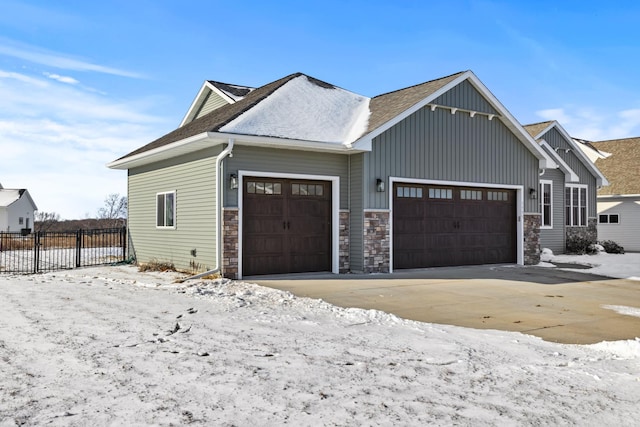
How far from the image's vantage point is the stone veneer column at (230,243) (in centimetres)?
1141

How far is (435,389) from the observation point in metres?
4.40

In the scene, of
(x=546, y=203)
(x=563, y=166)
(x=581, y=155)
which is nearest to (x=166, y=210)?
(x=546, y=203)

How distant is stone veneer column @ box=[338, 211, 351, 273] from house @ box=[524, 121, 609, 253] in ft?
35.4

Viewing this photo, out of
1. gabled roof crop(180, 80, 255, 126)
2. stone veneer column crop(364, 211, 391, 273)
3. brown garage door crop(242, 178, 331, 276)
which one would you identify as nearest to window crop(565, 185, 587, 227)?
stone veneer column crop(364, 211, 391, 273)

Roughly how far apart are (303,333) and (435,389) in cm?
237

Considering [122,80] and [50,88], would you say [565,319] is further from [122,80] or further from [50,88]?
[50,88]

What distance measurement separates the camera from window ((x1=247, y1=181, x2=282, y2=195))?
39.2 ft

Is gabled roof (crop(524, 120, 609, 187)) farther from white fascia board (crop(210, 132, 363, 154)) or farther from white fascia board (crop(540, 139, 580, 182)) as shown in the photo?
→ white fascia board (crop(210, 132, 363, 154))

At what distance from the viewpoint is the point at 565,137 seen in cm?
2202

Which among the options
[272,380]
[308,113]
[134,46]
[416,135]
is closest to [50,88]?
[134,46]

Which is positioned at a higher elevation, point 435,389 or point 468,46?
point 468,46

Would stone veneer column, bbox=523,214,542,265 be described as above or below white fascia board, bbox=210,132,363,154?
below

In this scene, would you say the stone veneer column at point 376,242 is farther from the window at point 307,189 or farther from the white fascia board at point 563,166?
the white fascia board at point 563,166

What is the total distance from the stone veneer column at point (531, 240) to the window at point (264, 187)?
26.6ft
